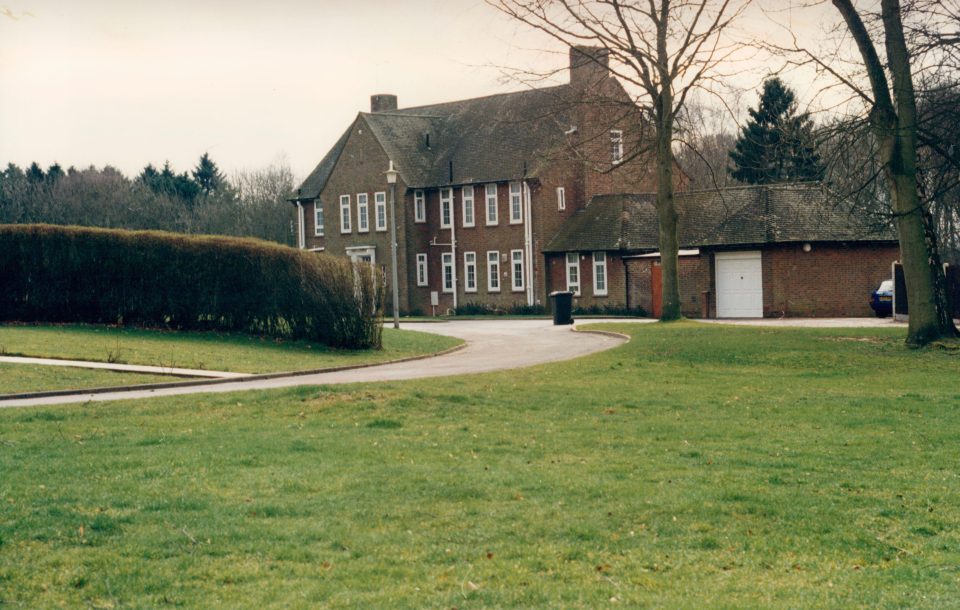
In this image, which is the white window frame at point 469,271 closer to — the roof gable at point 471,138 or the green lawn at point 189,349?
the roof gable at point 471,138

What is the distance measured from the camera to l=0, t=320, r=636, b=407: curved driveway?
19922 mm

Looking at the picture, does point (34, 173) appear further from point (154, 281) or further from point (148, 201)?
point (154, 281)

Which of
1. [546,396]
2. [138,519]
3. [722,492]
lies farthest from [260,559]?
[546,396]

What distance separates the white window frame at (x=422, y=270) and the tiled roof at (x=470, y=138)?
12.5ft

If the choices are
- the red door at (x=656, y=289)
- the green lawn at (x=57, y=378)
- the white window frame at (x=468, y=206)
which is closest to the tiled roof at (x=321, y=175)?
the white window frame at (x=468, y=206)

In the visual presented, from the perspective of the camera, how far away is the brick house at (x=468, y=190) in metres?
58.1

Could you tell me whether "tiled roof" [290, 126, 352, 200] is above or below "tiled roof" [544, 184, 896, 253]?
above

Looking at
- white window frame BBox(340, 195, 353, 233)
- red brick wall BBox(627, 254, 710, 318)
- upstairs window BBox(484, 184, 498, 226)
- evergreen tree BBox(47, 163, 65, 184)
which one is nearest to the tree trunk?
red brick wall BBox(627, 254, 710, 318)

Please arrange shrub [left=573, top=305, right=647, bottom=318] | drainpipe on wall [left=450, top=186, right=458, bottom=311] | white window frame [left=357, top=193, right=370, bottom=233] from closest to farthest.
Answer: shrub [left=573, top=305, right=647, bottom=318]
drainpipe on wall [left=450, top=186, right=458, bottom=311]
white window frame [left=357, top=193, right=370, bottom=233]

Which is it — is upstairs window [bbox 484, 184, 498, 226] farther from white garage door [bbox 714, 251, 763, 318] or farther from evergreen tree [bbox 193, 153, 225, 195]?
evergreen tree [bbox 193, 153, 225, 195]

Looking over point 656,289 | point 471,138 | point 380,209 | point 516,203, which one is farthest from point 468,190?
point 656,289

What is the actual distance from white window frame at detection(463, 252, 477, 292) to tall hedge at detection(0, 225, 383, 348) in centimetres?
2858

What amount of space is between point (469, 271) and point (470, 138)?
7.78m

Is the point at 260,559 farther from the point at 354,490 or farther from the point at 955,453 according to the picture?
the point at 955,453
